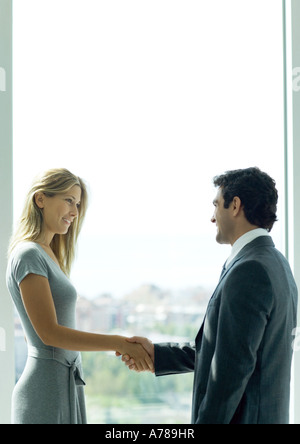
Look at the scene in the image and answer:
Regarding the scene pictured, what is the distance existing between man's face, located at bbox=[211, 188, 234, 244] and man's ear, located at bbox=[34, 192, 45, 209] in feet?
1.95

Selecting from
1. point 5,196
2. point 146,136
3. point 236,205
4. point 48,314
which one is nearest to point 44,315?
point 48,314

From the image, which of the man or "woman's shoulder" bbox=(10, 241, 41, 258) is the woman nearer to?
"woman's shoulder" bbox=(10, 241, 41, 258)

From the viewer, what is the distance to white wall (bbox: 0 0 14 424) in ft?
6.13

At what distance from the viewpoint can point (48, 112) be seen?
6.66 feet

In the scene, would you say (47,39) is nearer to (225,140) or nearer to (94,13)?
(94,13)

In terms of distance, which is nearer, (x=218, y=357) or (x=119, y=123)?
(x=218, y=357)

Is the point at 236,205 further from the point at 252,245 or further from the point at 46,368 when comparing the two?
the point at 46,368

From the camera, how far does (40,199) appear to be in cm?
180

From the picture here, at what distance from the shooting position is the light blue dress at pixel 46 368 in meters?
1.61

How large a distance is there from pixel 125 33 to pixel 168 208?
2.42 ft

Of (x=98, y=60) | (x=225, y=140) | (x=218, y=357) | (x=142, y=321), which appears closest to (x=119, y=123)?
(x=98, y=60)

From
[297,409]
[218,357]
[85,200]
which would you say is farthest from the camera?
[297,409]

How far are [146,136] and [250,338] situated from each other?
3.13 ft

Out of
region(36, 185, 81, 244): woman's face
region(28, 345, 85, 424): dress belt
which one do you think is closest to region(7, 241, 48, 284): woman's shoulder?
region(36, 185, 81, 244): woman's face
